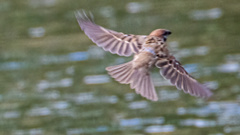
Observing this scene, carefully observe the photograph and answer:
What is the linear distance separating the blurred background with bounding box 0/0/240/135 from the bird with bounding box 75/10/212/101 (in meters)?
1.33

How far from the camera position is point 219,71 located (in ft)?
9.02

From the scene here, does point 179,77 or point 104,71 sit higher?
point 104,71

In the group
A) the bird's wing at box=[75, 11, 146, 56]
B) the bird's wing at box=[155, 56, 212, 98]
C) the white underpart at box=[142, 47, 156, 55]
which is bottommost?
the bird's wing at box=[155, 56, 212, 98]

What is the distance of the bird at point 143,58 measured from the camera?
82cm

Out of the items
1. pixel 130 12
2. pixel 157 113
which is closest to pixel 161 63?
pixel 157 113

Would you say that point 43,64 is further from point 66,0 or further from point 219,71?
point 219,71

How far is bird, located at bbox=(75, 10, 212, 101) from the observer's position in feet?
2.68

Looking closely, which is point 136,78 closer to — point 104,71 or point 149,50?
point 149,50

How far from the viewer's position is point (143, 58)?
2.75 ft

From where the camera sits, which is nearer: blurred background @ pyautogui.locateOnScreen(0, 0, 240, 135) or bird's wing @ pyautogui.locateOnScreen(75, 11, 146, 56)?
bird's wing @ pyautogui.locateOnScreen(75, 11, 146, 56)

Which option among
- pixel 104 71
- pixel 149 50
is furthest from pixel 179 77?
pixel 104 71

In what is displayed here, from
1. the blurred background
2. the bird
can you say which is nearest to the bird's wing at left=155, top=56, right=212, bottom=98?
the bird

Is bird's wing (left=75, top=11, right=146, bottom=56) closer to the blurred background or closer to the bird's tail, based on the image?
the bird's tail

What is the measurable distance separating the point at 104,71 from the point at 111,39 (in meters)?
1.98
